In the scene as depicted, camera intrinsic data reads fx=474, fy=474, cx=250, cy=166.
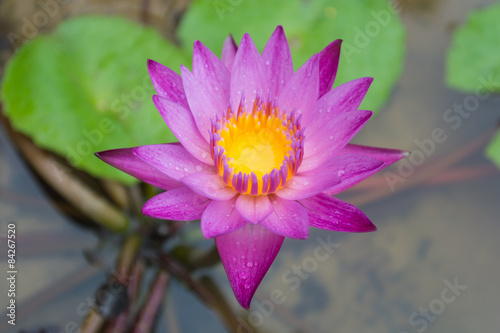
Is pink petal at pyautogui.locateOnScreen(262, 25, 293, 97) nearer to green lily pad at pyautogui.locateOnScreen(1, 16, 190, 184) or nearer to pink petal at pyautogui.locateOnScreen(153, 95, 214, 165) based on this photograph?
pink petal at pyautogui.locateOnScreen(153, 95, 214, 165)

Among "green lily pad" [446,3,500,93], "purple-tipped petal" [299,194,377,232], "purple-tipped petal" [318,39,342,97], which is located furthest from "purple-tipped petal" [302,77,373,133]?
"green lily pad" [446,3,500,93]

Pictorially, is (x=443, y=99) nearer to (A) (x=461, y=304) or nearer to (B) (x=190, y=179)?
(A) (x=461, y=304)

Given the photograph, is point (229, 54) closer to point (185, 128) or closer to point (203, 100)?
point (203, 100)

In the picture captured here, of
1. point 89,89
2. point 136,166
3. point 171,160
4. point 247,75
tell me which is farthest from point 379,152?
point 89,89

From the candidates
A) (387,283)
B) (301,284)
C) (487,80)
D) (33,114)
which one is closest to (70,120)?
(33,114)

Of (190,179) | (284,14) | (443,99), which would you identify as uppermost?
(284,14)

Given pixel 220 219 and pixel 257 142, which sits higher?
pixel 257 142
